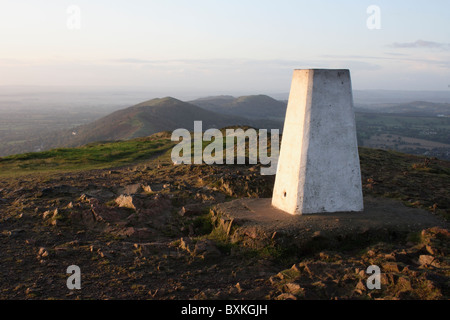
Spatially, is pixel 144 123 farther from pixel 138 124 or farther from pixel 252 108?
pixel 252 108

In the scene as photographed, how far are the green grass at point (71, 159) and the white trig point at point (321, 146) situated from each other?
12.5m

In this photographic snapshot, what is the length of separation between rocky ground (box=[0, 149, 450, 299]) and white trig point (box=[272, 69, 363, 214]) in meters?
1.16

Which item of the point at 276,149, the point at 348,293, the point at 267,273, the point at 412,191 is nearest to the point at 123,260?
the point at 267,273

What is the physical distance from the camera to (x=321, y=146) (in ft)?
26.5

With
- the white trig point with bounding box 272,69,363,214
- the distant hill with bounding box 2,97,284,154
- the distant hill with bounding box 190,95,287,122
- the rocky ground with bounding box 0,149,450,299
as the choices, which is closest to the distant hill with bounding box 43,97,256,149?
the distant hill with bounding box 2,97,284,154

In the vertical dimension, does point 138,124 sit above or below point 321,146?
below

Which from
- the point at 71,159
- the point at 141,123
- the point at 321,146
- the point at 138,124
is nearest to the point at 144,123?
the point at 141,123

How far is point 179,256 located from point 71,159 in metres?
16.0

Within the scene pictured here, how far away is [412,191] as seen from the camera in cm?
1087

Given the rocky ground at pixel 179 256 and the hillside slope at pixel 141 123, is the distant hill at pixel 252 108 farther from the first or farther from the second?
the rocky ground at pixel 179 256

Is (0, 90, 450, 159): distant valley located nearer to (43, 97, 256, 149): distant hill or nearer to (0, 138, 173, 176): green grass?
(43, 97, 256, 149): distant hill

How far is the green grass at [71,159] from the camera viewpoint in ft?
61.8

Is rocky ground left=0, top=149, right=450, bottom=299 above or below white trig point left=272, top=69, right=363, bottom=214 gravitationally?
below

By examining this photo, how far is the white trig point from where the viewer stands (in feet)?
26.3
